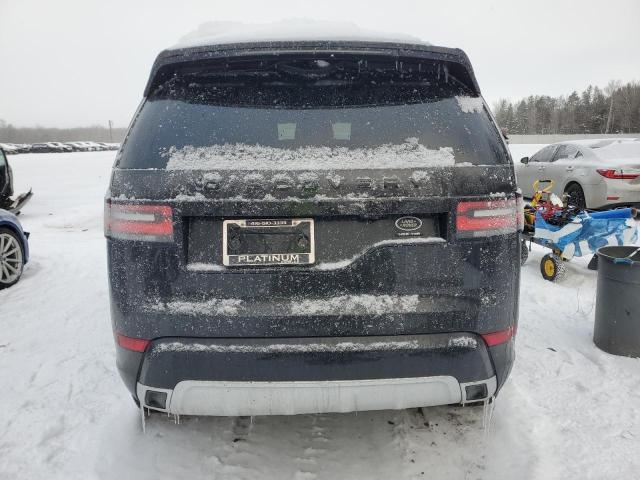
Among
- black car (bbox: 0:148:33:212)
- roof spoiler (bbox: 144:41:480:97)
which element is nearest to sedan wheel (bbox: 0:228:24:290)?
roof spoiler (bbox: 144:41:480:97)

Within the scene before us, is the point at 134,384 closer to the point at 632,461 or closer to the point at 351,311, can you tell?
the point at 351,311

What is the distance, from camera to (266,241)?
1.93m

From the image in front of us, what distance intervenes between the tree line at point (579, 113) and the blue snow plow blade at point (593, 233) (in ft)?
284

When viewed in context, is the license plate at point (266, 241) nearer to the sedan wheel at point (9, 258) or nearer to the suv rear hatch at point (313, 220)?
the suv rear hatch at point (313, 220)

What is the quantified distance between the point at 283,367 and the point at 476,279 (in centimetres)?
89

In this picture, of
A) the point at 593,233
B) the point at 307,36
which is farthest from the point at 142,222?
the point at 593,233

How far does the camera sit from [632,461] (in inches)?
97.3

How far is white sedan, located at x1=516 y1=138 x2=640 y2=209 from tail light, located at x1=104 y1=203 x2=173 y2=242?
9.01 metres

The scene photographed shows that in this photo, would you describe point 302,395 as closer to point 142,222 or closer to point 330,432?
point 330,432

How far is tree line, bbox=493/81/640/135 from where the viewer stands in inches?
3519

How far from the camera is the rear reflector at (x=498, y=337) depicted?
2.03 metres

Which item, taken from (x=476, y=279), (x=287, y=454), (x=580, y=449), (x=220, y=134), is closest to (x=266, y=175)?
(x=220, y=134)

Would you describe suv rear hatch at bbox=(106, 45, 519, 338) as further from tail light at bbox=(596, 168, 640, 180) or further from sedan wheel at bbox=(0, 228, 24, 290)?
tail light at bbox=(596, 168, 640, 180)

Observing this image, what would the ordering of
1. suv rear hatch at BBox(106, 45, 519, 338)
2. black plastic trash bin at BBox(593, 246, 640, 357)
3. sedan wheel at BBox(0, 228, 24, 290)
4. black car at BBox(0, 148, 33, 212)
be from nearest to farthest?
suv rear hatch at BBox(106, 45, 519, 338), black plastic trash bin at BBox(593, 246, 640, 357), sedan wheel at BBox(0, 228, 24, 290), black car at BBox(0, 148, 33, 212)
